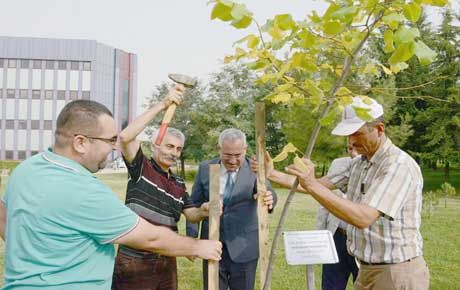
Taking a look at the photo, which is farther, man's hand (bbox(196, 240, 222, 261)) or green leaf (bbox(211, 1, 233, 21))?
man's hand (bbox(196, 240, 222, 261))

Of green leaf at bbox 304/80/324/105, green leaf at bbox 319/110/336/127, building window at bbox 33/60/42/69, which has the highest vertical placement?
building window at bbox 33/60/42/69

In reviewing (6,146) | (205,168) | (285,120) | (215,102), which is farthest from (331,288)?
(6,146)

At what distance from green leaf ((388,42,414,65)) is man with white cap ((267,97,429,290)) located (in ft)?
2.69

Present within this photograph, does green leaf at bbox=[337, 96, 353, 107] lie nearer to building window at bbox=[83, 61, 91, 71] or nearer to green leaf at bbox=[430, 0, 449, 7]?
green leaf at bbox=[430, 0, 449, 7]

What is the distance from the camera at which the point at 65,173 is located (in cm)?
216

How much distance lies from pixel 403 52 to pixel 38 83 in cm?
6897

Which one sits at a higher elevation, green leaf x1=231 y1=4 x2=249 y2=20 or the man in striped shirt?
green leaf x1=231 y1=4 x2=249 y2=20

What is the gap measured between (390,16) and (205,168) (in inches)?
119

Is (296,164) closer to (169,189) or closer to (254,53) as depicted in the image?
(254,53)

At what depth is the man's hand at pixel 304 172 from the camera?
2.51 meters

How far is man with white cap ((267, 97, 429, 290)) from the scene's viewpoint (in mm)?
2666

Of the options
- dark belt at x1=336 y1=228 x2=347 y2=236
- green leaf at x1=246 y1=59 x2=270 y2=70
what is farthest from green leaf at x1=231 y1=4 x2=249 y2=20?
dark belt at x1=336 y1=228 x2=347 y2=236

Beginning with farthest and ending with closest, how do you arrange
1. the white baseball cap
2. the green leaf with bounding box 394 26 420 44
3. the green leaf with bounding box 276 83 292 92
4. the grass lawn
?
the grass lawn, the white baseball cap, the green leaf with bounding box 276 83 292 92, the green leaf with bounding box 394 26 420 44

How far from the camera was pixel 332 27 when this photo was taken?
2027 millimetres
